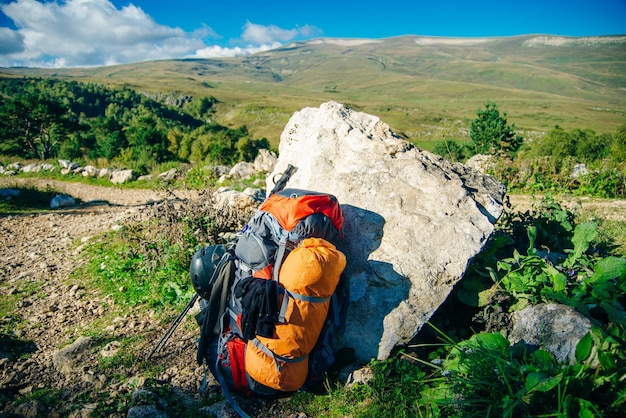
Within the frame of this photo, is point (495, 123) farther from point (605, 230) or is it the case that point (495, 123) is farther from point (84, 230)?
point (84, 230)

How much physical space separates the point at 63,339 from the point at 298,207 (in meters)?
4.03

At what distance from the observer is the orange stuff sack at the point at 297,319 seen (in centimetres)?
323

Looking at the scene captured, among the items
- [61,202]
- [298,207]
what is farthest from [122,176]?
[298,207]

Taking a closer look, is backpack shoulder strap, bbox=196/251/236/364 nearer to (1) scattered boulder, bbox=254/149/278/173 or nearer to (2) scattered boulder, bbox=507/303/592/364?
(2) scattered boulder, bbox=507/303/592/364

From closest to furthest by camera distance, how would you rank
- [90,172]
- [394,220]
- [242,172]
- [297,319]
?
1. [297,319]
2. [394,220]
3. [242,172]
4. [90,172]

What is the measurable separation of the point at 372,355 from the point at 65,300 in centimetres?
537

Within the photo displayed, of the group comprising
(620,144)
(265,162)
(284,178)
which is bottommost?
(284,178)

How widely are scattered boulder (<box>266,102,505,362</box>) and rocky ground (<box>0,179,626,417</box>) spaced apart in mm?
1541

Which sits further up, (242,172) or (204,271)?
(242,172)

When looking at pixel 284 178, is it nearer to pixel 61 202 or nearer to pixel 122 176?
pixel 61 202

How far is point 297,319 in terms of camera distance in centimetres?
327

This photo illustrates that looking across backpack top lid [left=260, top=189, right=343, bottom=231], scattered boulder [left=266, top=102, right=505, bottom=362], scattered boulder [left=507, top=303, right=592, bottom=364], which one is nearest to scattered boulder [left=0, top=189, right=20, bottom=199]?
scattered boulder [left=266, top=102, right=505, bottom=362]

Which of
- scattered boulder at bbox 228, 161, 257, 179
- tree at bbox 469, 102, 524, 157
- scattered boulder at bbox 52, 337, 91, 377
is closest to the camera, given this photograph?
scattered boulder at bbox 52, 337, 91, 377

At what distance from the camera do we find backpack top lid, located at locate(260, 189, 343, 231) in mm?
3723
